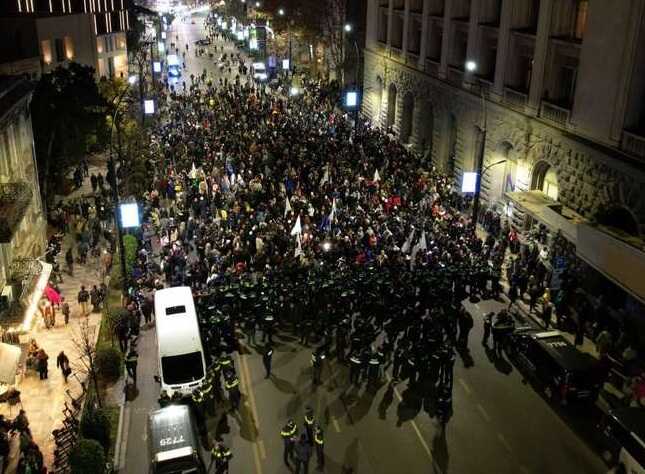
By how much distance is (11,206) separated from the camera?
73.8 feet

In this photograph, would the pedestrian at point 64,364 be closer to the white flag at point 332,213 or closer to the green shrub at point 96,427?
the green shrub at point 96,427

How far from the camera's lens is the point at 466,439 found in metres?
18.7

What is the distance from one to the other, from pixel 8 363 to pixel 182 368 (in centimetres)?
515

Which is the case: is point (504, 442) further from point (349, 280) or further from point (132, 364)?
point (132, 364)

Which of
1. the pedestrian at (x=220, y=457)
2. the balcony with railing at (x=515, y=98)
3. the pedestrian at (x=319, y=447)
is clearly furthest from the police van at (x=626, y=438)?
the balcony with railing at (x=515, y=98)

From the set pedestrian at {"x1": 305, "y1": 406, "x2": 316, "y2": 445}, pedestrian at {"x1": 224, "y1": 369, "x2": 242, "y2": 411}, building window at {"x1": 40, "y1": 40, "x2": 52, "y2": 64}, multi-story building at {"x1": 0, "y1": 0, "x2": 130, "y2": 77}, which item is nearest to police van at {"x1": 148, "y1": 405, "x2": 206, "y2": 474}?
pedestrian at {"x1": 224, "y1": 369, "x2": 242, "y2": 411}

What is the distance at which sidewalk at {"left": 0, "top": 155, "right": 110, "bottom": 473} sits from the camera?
19.3 meters

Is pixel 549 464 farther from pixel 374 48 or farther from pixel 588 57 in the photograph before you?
pixel 374 48

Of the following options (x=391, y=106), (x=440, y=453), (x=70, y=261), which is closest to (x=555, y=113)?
(x=440, y=453)

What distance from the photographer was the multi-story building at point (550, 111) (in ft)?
82.2

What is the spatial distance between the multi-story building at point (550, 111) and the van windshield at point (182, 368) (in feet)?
45.9

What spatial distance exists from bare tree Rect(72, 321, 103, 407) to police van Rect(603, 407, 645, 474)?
14100mm

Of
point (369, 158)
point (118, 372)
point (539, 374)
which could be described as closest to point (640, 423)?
point (539, 374)

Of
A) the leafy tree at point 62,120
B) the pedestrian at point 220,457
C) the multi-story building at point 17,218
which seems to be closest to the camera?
the pedestrian at point 220,457
